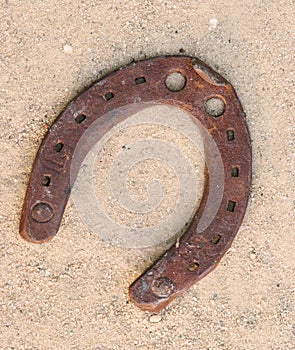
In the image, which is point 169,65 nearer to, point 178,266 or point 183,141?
point 183,141

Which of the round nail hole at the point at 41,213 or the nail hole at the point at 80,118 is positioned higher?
the nail hole at the point at 80,118

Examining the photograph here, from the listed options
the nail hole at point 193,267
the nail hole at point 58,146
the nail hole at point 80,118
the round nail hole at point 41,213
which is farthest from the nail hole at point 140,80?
the nail hole at point 193,267

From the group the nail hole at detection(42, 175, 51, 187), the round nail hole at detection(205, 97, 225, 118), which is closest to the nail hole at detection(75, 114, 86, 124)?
the nail hole at detection(42, 175, 51, 187)

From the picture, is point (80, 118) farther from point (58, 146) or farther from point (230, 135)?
point (230, 135)

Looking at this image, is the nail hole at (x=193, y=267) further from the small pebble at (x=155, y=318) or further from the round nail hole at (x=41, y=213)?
the round nail hole at (x=41, y=213)

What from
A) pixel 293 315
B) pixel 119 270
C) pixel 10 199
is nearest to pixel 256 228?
pixel 293 315

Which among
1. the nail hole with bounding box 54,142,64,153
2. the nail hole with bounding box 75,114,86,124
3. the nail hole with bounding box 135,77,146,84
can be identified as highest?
the nail hole with bounding box 135,77,146,84

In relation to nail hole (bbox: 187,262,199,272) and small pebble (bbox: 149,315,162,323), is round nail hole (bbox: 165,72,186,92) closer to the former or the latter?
nail hole (bbox: 187,262,199,272)
